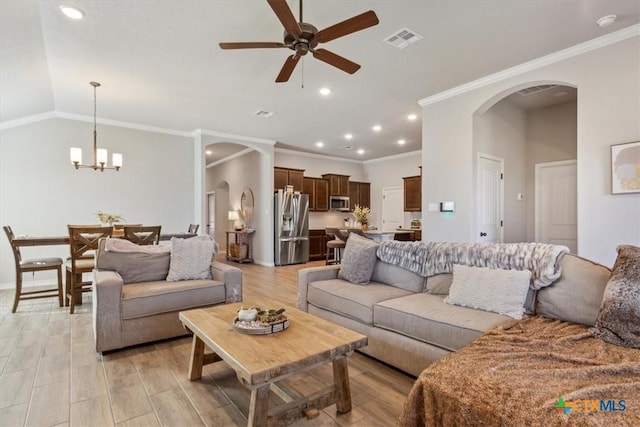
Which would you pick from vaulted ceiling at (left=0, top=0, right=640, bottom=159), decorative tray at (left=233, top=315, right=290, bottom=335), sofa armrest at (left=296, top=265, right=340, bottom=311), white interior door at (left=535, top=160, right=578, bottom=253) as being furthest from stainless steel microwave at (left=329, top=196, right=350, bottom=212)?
decorative tray at (left=233, top=315, right=290, bottom=335)

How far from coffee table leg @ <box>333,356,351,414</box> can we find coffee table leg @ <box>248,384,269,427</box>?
480 mm

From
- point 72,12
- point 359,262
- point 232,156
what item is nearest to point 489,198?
point 359,262

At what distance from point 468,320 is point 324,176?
23.6 feet

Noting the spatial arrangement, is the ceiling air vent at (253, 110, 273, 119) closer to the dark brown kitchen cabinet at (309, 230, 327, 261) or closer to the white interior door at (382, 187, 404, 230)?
the dark brown kitchen cabinet at (309, 230, 327, 261)

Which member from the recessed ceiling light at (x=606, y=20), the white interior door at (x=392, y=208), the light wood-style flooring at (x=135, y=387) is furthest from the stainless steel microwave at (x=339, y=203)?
the recessed ceiling light at (x=606, y=20)

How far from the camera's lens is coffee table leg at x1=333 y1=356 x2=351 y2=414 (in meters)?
1.82

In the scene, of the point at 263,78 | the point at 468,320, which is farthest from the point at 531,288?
the point at 263,78

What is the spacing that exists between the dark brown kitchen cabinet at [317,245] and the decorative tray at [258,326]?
6.48 metres

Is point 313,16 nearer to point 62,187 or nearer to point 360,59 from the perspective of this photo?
point 360,59

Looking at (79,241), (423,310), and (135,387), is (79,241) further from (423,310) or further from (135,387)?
(423,310)

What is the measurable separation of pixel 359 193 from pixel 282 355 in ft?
27.1

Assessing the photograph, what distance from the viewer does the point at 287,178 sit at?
802cm

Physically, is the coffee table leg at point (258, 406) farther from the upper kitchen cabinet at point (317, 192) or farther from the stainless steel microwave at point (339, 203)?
the stainless steel microwave at point (339, 203)

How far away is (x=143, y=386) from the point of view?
2117 millimetres
